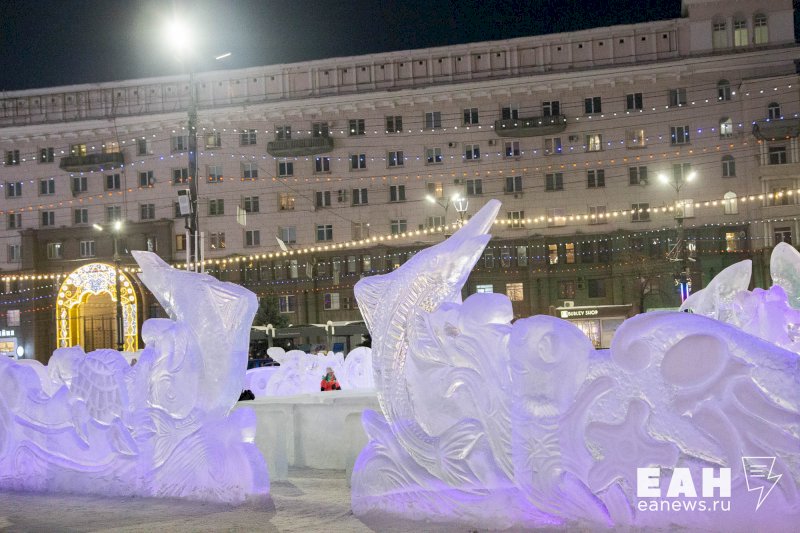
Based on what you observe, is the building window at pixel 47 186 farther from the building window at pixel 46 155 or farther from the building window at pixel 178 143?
the building window at pixel 178 143

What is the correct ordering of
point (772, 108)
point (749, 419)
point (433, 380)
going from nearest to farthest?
point (749, 419) → point (433, 380) → point (772, 108)

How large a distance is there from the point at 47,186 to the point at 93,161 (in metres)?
3.90

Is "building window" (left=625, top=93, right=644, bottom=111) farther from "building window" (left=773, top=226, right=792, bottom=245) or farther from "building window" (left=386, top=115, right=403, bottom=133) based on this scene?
"building window" (left=386, top=115, right=403, bottom=133)

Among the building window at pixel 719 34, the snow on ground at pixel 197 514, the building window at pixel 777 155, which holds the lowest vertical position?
the snow on ground at pixel 197 514

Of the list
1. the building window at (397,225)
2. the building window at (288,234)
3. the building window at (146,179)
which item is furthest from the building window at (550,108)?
the building window at (146,179)

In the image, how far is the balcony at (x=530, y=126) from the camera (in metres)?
47.3

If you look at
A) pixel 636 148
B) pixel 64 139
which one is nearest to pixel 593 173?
pixel 636 148

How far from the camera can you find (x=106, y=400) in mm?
11078

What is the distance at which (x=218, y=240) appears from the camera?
170 ft

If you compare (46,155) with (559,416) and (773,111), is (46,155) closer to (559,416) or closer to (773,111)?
(773,111)

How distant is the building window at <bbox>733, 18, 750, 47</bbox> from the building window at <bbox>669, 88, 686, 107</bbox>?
326 centimetres

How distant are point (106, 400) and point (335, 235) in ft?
131

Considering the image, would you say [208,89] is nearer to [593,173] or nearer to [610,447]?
[593,173]

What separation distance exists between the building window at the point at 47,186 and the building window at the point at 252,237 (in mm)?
11580
